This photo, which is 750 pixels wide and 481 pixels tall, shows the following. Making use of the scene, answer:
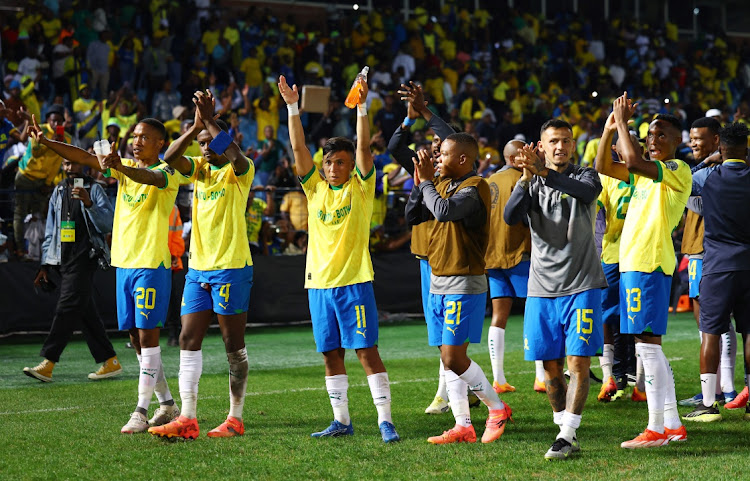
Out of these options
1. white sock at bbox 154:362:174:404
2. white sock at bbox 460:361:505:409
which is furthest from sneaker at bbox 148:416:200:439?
white sock at bbox 460:361:505:409

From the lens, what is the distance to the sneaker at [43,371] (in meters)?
9.59

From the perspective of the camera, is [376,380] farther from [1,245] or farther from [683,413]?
[1,245]

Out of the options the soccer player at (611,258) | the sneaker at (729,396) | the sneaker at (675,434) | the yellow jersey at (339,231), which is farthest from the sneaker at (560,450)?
the sneaker at (729,396)

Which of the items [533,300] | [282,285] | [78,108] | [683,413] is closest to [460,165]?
[533,300]

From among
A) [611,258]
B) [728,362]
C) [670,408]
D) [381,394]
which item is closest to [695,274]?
[611,258]

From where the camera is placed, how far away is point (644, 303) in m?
6.67

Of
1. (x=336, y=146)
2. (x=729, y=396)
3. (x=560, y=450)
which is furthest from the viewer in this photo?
(x=729, y=396)

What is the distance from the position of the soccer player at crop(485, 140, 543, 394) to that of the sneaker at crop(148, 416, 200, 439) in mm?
2854

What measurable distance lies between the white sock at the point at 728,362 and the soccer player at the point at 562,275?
8.63ft

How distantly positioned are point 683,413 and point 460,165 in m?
2.93

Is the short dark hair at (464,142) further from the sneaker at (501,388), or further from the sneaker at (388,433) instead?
the sneaker at (501,388)

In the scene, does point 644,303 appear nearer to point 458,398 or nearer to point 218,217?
point 458,398

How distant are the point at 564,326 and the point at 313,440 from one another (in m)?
1.90

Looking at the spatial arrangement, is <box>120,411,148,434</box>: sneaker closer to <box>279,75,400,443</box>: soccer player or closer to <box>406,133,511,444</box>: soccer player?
<box>279,75,400,443</box>: soccer player
